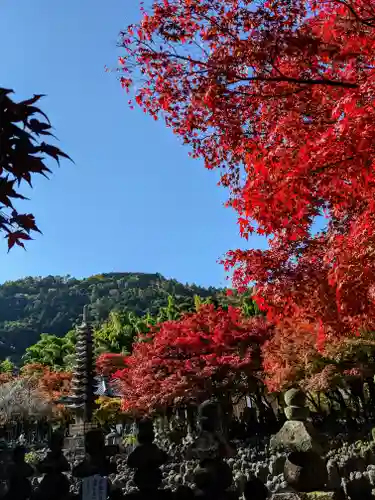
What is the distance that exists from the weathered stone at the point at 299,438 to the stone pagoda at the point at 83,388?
31.3m

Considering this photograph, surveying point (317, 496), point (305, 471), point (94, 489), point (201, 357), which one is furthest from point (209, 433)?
point (201, 357)

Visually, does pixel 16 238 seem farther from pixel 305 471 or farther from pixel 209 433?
pixel 305 471

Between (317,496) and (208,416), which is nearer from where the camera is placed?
(208,416)

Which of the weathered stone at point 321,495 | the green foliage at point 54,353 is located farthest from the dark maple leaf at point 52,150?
the green foliage at point 54,353

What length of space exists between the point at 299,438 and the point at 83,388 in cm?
3440

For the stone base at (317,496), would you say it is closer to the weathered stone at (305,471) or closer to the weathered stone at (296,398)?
the weathered stone at (305,471)

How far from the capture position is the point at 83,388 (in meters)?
36.5

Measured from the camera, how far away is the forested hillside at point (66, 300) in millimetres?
126438

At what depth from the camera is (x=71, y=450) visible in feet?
97.4

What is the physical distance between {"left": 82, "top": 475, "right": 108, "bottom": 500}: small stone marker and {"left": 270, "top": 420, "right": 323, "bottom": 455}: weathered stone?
7.11 feet

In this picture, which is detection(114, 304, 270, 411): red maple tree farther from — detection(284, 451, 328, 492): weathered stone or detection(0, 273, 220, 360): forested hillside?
detection(0, 273, 220, 360): forested hillside

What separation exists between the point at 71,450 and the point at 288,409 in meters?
28.2

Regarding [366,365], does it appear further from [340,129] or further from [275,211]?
[340,129]

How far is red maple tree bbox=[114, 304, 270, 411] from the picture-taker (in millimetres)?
21609
